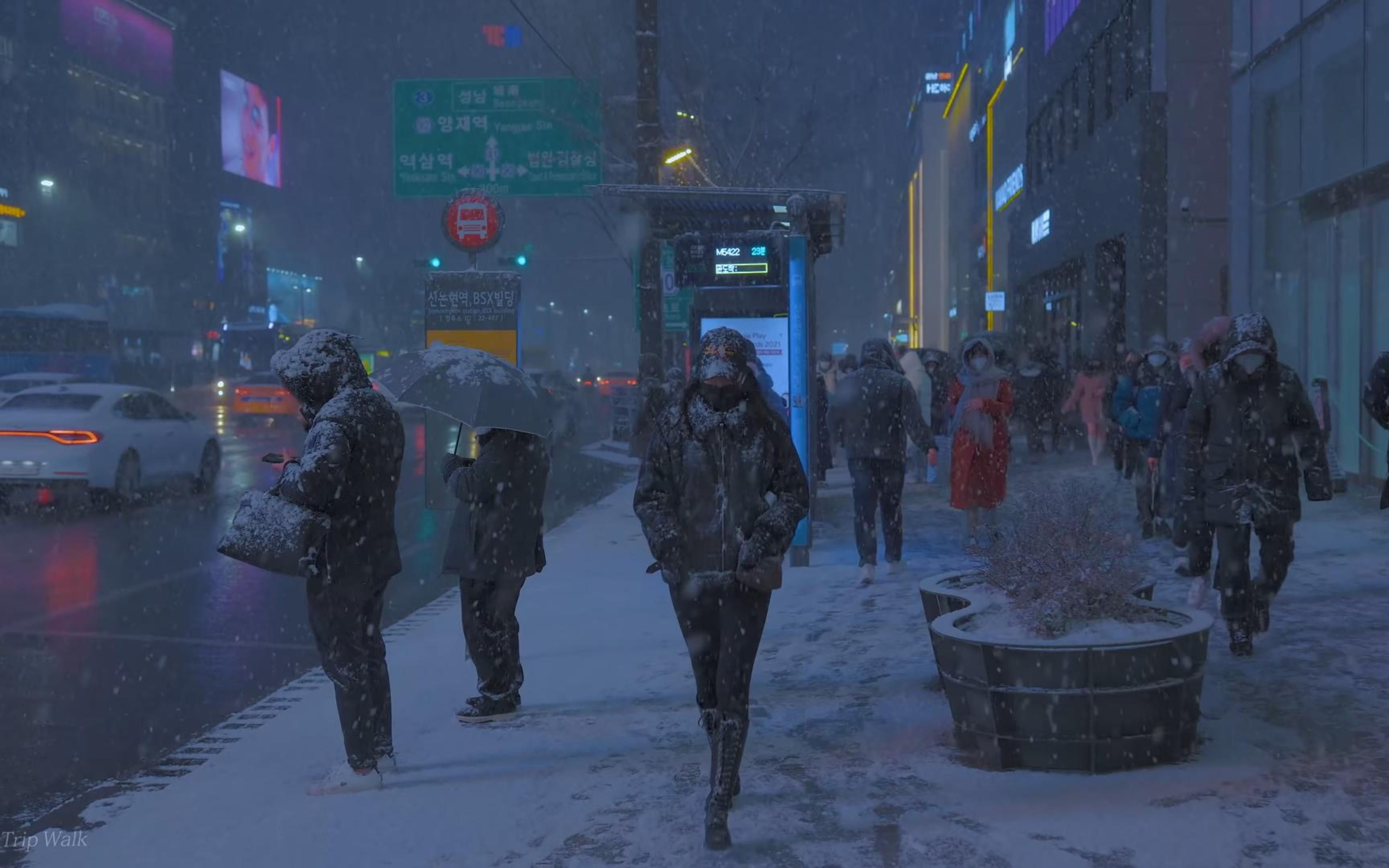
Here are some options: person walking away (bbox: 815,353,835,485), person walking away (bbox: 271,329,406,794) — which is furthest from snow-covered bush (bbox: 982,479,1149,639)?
person walking away (bbox: 815,353,835,485)

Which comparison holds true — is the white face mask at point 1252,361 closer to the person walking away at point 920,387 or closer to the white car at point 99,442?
the person walking away at point 920,387

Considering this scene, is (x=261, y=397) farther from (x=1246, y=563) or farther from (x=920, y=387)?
(x=1246, y=563)

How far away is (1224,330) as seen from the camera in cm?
843

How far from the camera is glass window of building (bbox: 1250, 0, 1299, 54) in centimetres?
1797

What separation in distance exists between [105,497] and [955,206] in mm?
82354

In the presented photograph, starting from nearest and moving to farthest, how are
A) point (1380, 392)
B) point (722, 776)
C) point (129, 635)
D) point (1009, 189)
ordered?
point (722, 776)
point (1380, 392)
point (129, 635)
point (1009, 189)

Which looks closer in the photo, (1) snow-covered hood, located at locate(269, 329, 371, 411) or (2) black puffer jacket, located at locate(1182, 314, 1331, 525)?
(1) snow-covered hood, located at locate(269, 329, 371, 411)

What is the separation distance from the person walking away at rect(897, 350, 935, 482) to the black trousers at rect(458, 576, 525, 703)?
1066 cm

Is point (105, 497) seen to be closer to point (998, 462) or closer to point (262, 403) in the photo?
point (998, 462)

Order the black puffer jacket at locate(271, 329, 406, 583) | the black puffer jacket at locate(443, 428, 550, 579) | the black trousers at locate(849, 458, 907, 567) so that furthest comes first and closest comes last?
the black trousers at locate(849, 458, 907, 567) → the black puffer jacket at locate(443, 428, 550, 579) → the black puffer jacket at locate(271, 329, 406, 583)

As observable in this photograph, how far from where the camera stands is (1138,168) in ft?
89.6

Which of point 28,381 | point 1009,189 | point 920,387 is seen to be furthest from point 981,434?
point 1009,189

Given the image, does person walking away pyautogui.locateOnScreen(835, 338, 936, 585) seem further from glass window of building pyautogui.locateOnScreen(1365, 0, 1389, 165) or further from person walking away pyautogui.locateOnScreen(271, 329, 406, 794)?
glass window of building pyautogui.locateOnScreen(1365, 0, 1389, 165)

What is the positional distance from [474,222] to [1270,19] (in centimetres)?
1193
